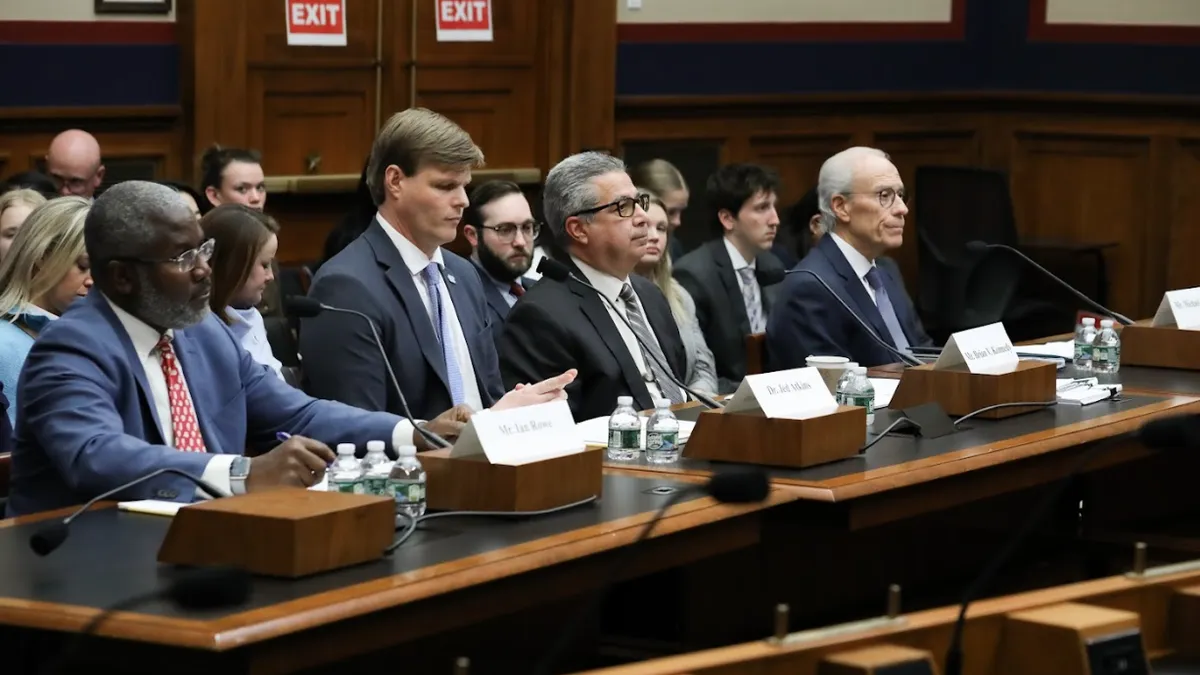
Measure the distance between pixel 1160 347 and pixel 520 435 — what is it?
7.93 ft

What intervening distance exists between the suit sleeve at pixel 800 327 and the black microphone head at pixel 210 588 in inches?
108

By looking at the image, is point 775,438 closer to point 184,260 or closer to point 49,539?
point 184,260

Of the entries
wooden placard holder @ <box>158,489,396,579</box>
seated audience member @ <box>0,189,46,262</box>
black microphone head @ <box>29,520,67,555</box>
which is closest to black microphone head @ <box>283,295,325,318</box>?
wooden placard holder @ <box>158,489,396,579</box>

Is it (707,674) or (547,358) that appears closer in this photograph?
(707,674)

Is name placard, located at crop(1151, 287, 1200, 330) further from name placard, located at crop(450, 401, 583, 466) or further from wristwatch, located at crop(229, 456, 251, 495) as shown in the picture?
wristwatch, located at crop(229, 456, 251, 495)

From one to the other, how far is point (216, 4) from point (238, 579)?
5.10 m

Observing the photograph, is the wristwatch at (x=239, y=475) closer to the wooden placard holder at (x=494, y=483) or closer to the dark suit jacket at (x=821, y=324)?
the wooden placard holder at (x=494, y=483)

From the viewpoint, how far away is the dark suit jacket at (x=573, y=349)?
175 inches

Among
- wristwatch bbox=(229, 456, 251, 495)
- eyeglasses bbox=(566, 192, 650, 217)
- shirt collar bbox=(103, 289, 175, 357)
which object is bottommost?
wristwatch bbox=(229, 456, 251, 495)

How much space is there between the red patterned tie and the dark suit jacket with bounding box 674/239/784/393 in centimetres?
305

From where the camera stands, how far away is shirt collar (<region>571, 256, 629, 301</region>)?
15.1 ft

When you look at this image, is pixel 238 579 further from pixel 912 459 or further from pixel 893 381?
pixel 893 381

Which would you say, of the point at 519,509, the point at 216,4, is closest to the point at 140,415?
the point at 519,509

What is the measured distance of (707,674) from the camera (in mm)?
2123
